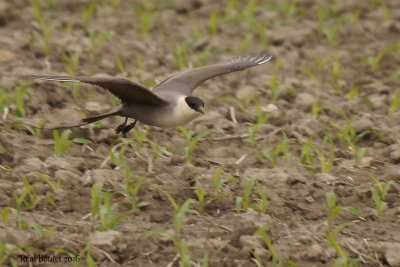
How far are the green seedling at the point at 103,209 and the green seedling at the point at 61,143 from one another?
0.61 meters

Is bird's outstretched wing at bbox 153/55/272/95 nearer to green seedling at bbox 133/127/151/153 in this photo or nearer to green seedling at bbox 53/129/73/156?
green seedling at bbox 133/127/151/153

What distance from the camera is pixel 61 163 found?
242 inches

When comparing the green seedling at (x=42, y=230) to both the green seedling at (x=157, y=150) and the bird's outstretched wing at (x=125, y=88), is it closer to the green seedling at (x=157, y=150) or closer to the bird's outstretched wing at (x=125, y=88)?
the bird's outstretched wing at (x=125, y=88)

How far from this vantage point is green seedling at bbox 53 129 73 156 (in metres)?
6.37

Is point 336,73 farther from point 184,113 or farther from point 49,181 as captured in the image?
point 49,181

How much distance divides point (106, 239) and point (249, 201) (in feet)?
3.75

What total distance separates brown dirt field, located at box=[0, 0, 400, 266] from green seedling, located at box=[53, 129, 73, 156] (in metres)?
0.06

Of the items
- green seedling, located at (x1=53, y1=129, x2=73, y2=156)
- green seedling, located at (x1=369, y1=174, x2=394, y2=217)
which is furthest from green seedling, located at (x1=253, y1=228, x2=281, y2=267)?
green seedling, located at (x1=53, y1=129, x2=73, y2=156)

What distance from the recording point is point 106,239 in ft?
17.0

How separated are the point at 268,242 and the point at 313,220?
2.17 feet

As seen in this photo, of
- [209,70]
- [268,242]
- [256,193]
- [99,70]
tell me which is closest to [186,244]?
[268,242]

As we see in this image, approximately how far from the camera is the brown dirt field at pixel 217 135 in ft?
17.7

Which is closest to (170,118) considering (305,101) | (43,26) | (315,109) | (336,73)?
(315,109)

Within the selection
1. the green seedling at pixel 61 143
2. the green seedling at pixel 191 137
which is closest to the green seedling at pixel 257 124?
the green seedling at pixel 191 137
